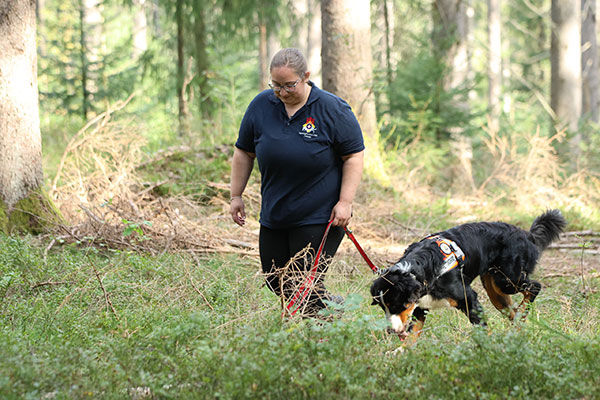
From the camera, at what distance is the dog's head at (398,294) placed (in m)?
4.43

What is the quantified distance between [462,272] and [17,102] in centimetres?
559

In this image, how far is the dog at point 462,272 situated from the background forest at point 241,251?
21cm

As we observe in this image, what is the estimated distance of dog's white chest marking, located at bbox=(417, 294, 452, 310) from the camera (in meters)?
4.84

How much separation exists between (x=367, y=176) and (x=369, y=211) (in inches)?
65.8

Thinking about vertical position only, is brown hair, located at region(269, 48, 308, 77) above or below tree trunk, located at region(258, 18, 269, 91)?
below

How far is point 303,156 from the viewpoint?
4.20 meters

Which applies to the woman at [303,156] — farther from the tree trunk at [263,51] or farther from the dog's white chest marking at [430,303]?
the tree trunk at [263,51]

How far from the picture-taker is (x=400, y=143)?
43.7ft

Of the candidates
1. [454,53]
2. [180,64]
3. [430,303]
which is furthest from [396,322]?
[180,64]

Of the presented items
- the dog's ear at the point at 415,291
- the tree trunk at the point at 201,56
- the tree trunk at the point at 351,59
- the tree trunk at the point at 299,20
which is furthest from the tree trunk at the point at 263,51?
the dog's ear at the point at 415,291

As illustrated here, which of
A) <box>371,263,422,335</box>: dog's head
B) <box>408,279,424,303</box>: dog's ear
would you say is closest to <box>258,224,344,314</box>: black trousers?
<box>371,263,422,335</box>: dog's head

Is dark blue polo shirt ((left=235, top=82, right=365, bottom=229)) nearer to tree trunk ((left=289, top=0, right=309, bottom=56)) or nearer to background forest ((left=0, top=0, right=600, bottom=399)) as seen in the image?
background forest ((left=0, top=0, right=600, bottom=399))

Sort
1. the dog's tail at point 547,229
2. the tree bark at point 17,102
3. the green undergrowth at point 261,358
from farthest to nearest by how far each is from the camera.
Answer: the tree bark at point 17,102
the dog's tail at point 547,229
the green undergrowth at point 261,358

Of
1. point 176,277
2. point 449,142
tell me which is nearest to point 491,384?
point 176,277
